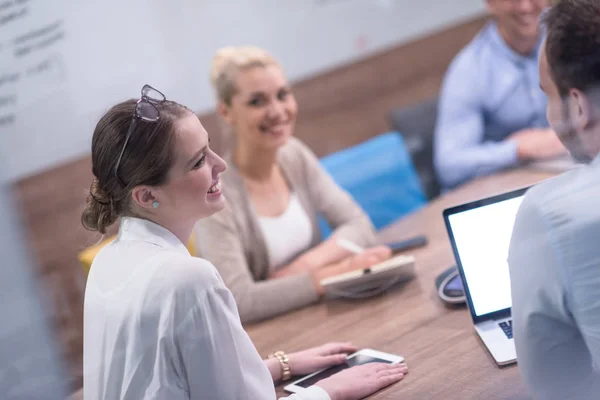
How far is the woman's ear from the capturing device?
1127 mm

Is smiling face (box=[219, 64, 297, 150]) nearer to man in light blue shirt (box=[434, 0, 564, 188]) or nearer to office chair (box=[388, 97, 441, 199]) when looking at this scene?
man in light blue shirt (box=[434, 0, 564, 188])

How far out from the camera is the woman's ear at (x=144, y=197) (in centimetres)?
113

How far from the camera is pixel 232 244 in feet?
6.04

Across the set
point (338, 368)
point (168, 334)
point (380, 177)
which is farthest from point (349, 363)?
point (380, 177)

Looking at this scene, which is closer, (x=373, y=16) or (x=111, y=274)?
(x=111, y=274)

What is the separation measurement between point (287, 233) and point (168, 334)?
1.07 metres

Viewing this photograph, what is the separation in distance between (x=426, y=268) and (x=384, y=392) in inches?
22.0

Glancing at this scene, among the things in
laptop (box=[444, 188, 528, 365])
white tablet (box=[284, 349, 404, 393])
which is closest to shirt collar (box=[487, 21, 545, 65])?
laptop (box=[444, 188, 528, 365])

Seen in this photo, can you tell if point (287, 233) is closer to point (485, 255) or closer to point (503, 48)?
point (485, 255)

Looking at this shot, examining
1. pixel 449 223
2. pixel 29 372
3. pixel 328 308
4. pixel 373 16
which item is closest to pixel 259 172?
pixel 328 308

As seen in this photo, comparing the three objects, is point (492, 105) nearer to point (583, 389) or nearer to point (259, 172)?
point (259, 172)

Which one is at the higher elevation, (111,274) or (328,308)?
(111,274)

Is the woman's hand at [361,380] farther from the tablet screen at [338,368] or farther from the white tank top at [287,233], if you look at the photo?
the white tank top at [287,233]

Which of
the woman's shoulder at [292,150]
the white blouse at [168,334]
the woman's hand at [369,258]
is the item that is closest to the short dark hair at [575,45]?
the white blouse at [168,334]
